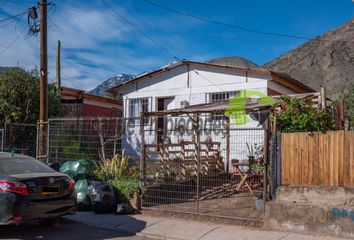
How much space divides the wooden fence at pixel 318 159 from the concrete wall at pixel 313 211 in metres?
0.16

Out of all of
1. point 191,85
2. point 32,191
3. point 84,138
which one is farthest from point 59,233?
point 191,85

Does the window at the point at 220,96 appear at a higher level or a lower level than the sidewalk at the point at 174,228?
higher

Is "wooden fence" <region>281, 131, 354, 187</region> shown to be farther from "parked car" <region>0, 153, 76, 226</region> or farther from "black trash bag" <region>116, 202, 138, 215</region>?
"parked car" <region>0, 153, 76, 226</region>

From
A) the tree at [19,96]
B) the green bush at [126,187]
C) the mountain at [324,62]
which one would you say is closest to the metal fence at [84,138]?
the green bush at [126,187]

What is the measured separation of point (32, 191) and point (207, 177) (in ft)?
18.6

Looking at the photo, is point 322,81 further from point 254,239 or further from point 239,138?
point 254,239

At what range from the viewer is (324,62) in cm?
6456

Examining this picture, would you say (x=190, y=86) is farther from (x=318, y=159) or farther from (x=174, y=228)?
(x=318, y=159)

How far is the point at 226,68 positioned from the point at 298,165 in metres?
8.02

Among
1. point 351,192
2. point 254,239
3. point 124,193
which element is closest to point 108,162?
point 124,193

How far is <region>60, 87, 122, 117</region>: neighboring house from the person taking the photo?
2237 cm

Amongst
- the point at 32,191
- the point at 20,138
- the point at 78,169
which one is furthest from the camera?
the point at 20,138

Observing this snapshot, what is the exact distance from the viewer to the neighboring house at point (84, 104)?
22370mm

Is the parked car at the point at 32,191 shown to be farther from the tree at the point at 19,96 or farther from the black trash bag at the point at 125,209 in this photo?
the tree at the point at 19,96
